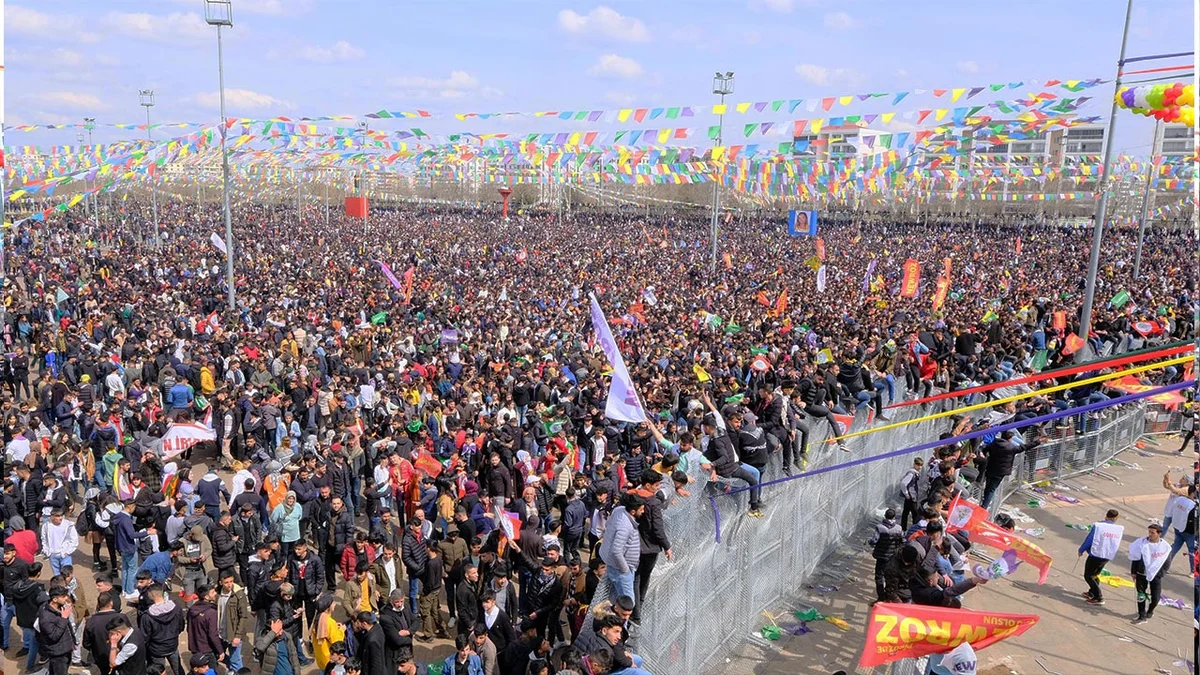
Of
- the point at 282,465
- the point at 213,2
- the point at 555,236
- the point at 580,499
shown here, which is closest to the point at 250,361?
the point at 282,465

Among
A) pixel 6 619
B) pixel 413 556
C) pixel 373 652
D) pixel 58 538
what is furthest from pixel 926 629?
pixel 6 619

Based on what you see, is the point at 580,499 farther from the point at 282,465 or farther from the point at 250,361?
the point at 250,361

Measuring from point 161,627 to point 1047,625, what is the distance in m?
8.55

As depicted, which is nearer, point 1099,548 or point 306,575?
point 306,575

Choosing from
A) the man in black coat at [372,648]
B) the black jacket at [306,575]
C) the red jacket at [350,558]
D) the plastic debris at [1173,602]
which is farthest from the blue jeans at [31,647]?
the plastic debris at [1173,602]

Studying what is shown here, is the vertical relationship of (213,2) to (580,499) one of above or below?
above

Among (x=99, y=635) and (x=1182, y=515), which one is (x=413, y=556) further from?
(x=1182, y=515)

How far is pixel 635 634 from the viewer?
21.9 feet

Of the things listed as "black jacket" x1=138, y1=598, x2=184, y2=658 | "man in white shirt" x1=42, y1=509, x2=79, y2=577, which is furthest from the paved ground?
"man in white shirt" x1=42, y1=509, x2=79, y2=577

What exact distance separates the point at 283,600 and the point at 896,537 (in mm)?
6050

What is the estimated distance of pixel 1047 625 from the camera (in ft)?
28.5

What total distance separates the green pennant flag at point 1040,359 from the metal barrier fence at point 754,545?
203 inches

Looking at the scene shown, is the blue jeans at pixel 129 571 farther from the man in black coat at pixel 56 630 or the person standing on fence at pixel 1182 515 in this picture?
the person standing on fence at pixel 1182 515

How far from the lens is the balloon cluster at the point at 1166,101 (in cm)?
591
